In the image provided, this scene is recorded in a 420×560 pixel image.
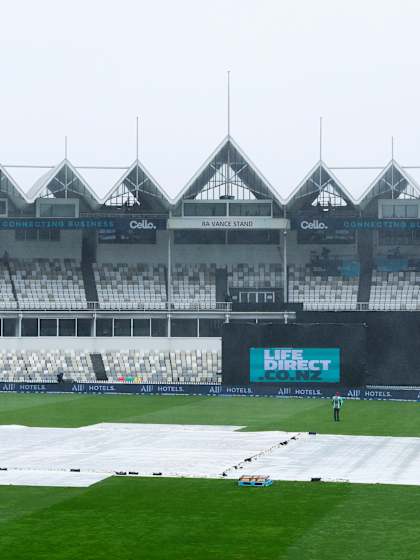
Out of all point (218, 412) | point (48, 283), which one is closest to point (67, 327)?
point (48, 283)

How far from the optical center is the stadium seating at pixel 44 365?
85.9 metres

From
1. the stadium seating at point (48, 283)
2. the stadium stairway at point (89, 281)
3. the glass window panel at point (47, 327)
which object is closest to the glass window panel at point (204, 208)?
the stadium stairway at point (89, 281)

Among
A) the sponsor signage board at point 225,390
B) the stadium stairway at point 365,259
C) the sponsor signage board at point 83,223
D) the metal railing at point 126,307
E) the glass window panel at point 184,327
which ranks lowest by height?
the sponsor signage board at point 225,390

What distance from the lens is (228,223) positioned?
92.4 meters

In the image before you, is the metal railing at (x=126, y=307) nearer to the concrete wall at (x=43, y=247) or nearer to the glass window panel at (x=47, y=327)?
the glass window panel at (x=47, y=327)

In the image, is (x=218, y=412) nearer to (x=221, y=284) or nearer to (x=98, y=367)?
(x=98, y=367)

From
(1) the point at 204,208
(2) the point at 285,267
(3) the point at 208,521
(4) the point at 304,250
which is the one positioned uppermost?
(1) the point at 204,208

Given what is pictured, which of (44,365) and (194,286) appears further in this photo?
(194,286)

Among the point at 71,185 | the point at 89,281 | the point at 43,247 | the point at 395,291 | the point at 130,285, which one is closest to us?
the point at 395,291

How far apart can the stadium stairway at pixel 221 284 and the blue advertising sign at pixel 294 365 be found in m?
20.3

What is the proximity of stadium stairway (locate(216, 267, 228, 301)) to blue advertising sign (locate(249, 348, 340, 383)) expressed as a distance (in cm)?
2033

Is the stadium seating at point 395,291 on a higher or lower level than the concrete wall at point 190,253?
lower

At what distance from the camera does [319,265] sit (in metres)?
95.9

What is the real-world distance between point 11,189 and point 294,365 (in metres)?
32.6
